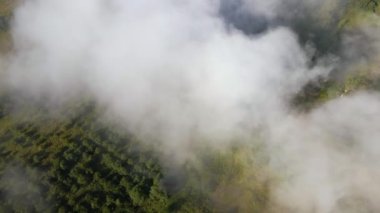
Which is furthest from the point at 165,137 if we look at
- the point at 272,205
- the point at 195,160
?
the point at 272,205

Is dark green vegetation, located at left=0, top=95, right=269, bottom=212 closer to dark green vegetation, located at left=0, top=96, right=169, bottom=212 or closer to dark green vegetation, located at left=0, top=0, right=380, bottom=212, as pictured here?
dark green vegetation, located at left=0, top=96, right=169, bottom=212

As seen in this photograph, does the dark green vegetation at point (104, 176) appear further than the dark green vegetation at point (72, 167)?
No

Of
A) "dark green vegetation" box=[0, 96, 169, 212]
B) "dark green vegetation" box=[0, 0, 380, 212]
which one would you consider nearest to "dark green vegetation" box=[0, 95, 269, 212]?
"dark green vegetation" box=[0, 96, 169, 212]

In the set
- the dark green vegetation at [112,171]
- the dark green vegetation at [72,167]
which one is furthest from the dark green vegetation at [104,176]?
the dark green vegetation at [112,171]

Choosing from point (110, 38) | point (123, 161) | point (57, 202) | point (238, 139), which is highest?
point (110, 38)

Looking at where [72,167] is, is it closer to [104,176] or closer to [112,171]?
[104,176]

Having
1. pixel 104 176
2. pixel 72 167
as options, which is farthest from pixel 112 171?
pixel 72 167

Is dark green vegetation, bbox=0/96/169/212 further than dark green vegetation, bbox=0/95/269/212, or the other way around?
dark green vegetation, bbox=0/96/169/212

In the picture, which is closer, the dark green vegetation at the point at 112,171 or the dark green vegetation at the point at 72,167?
the dark green vegetation at the point at 112,171

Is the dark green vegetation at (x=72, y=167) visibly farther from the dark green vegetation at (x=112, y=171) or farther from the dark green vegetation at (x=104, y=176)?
the dark green vegetation at (x=112, y=171)

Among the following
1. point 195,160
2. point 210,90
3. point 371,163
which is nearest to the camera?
point 371,163

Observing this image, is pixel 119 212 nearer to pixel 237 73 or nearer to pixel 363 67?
pixel 237 73
